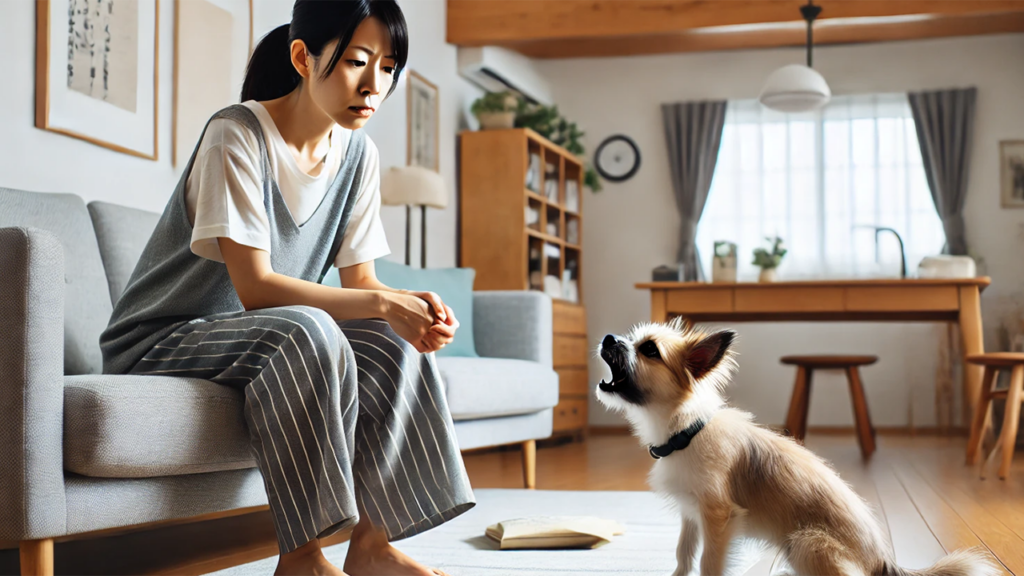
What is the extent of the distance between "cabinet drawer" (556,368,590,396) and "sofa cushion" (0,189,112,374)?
10.2 ft

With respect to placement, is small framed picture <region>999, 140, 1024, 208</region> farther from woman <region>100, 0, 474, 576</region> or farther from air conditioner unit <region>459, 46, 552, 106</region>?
→ woman <region>100, 0, 474, 576</region>

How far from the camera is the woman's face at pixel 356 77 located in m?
1.45

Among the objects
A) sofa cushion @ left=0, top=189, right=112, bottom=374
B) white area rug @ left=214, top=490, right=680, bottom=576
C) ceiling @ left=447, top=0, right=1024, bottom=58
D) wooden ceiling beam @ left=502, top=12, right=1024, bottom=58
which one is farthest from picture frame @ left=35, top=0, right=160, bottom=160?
wooden ceiling beam @ left=502, top=12, right=1024, bottom=58

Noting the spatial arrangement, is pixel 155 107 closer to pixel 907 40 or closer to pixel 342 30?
pixel 342 30

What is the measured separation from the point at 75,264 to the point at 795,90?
147 inches

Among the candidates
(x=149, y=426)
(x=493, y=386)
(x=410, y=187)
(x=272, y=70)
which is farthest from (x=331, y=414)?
(x=410, y=187)

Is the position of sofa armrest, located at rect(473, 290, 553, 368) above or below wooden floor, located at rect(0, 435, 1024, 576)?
above

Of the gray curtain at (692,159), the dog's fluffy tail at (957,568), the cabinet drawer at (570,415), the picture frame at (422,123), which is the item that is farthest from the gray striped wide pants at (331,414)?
the gray curtain at (692,159)

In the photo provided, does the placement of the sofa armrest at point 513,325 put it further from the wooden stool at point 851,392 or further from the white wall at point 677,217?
the white wall at point 677,217

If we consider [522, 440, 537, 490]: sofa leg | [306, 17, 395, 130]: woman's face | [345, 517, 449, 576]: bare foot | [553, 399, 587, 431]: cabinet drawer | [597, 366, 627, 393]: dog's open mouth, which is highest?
[306, 17, 395, 130]: woman's face

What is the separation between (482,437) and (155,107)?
1.47 meters

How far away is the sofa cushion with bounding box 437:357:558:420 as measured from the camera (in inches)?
98.5

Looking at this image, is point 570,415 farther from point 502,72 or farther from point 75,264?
point 75,264

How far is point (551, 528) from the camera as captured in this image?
1.92 m
